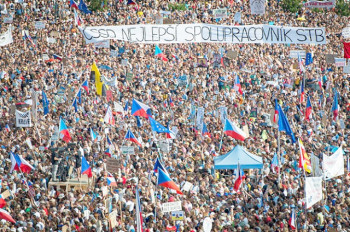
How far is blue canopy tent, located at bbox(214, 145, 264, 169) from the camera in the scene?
21.0 m

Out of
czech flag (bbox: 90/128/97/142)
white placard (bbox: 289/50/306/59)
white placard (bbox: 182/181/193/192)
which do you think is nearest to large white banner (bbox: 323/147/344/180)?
white placard (bbox: 182/181/193/192)

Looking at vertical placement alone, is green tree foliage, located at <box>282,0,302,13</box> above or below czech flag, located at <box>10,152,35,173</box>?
above

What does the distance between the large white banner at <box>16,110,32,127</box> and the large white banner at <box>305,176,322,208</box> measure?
1091cm

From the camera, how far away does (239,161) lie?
830 inches

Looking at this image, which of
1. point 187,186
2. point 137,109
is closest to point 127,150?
point 137,109

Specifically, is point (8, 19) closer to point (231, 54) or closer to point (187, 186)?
point (231, 54)

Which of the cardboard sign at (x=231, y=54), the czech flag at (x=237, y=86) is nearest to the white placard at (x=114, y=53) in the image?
the cardboard sign at (x=231, y=54)

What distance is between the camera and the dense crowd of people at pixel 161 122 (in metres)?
→ 19.8

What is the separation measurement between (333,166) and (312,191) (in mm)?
2370

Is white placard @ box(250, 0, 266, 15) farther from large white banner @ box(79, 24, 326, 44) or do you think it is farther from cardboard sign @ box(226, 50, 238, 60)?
large white banner @ box(79, 24, 326, 44)

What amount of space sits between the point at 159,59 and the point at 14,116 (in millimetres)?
9116

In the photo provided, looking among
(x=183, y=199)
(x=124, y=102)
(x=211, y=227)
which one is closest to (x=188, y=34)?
(x=124, y=102)

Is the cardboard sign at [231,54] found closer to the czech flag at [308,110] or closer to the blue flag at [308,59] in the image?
the blue flag at [308,59]

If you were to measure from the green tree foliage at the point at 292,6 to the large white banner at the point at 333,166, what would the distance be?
26.6m
